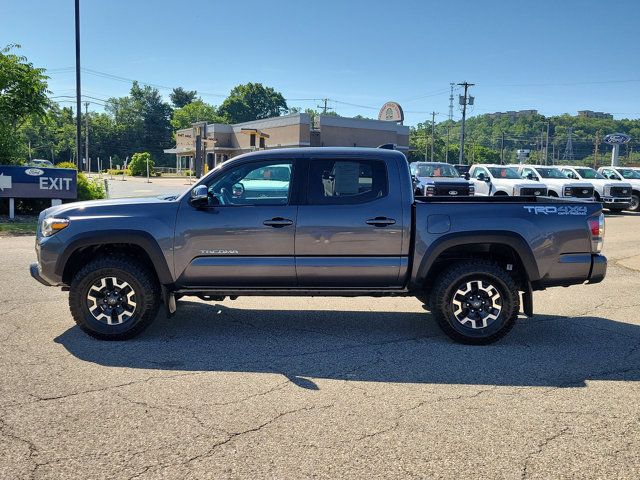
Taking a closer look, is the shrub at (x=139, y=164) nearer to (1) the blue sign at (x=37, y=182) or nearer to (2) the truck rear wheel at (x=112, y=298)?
(1) the blue sign at (x=37, y=182)

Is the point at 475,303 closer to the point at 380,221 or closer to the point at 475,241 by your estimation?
the point at 475,241

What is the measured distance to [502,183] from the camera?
2241 cm

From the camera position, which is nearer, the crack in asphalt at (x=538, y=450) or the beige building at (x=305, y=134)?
the crack in asphalt at (x=538, y=450)

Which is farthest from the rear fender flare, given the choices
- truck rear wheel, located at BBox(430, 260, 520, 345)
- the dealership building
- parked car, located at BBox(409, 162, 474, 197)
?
the dealership building

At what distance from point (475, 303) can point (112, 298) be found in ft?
11.7

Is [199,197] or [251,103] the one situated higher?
[251,103]

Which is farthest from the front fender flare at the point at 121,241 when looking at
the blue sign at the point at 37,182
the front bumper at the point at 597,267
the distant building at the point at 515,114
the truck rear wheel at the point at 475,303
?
the distant building at the point at 515,114

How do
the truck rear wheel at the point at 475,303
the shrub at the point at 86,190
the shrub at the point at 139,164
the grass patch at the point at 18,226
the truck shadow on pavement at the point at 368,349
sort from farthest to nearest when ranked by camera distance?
the shrub at the point at 139,164 < the shrub at the point at 86,190 < the grass patch at the point at 18,226 < the truck rear wheel at the point at 475,303 < the truck shadow on pavement at the point at 368,349

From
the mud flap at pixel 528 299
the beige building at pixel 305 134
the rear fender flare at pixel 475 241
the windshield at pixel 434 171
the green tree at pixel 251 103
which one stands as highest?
the green tree at pixel 251 103

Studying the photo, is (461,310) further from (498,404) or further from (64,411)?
(64,411)

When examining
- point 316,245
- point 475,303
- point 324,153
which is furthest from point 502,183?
point 316,245

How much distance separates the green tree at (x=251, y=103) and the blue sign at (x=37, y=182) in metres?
110

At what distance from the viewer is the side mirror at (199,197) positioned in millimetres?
5695

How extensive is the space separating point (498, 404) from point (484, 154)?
461 feet
